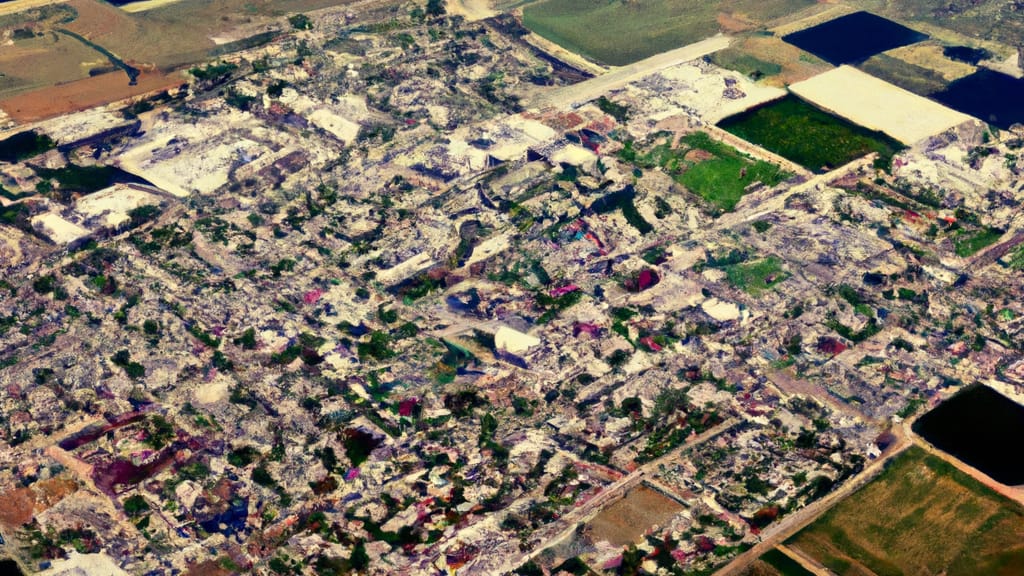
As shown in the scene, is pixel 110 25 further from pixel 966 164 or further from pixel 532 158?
pixel 966 164

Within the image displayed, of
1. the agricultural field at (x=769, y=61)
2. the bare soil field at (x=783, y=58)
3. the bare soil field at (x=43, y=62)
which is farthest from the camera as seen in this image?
the agricultural field at (x=769, y=61)

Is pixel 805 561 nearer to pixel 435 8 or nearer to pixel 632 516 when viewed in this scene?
pixel 632 516

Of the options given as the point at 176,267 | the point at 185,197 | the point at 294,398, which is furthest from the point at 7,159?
the point at 294,398

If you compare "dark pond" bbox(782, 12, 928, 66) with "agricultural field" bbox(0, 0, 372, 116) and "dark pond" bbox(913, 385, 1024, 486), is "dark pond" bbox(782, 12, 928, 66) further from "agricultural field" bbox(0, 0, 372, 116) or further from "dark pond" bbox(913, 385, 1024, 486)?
"agricultural field" bbox(0, 0, 372, 116)

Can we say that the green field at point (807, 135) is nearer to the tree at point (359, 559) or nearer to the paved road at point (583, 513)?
the paved road at point (583, 513)

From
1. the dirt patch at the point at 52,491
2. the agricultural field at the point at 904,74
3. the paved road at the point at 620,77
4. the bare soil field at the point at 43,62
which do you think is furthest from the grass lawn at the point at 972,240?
the bare soil field at the point at 43,62

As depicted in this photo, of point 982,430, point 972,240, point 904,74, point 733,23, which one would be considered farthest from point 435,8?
point 982,430
